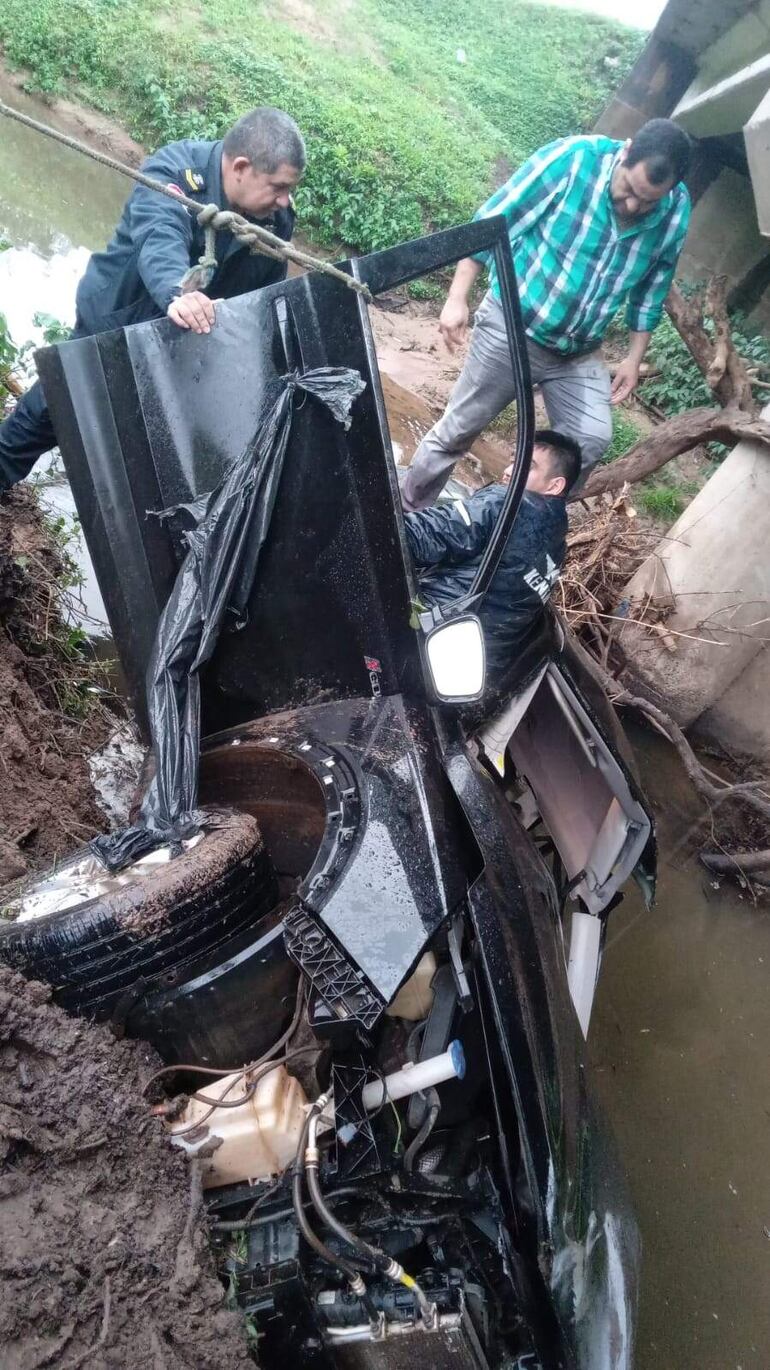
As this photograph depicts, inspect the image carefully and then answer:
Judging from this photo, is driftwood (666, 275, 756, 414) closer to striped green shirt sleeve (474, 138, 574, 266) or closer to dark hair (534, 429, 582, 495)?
striped green shirt sleeve (474, 138, 574, 266)

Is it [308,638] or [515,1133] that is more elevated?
[308,638]

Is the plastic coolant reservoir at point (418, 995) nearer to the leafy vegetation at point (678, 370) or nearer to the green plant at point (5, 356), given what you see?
the green plant at point (5, 356)

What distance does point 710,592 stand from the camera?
4809mm

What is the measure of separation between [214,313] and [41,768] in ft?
5.57

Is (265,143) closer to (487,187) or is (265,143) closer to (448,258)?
(448,258)

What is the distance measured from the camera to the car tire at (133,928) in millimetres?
1631

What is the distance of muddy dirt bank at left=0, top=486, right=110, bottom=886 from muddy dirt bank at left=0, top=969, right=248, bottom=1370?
90cm

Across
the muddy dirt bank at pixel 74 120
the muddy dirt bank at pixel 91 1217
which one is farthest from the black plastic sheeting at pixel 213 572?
the muddy dirt bank at pixel 74 120

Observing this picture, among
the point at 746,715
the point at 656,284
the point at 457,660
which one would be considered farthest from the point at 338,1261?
the point at 746,715

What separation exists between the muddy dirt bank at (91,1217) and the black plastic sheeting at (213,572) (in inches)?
26.9

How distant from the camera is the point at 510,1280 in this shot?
1.59 meters

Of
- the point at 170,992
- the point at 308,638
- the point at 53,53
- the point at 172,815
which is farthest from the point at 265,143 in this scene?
the point at 53,53

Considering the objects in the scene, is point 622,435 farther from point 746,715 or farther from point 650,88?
point 650,88

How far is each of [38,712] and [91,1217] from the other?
6.99 feet
